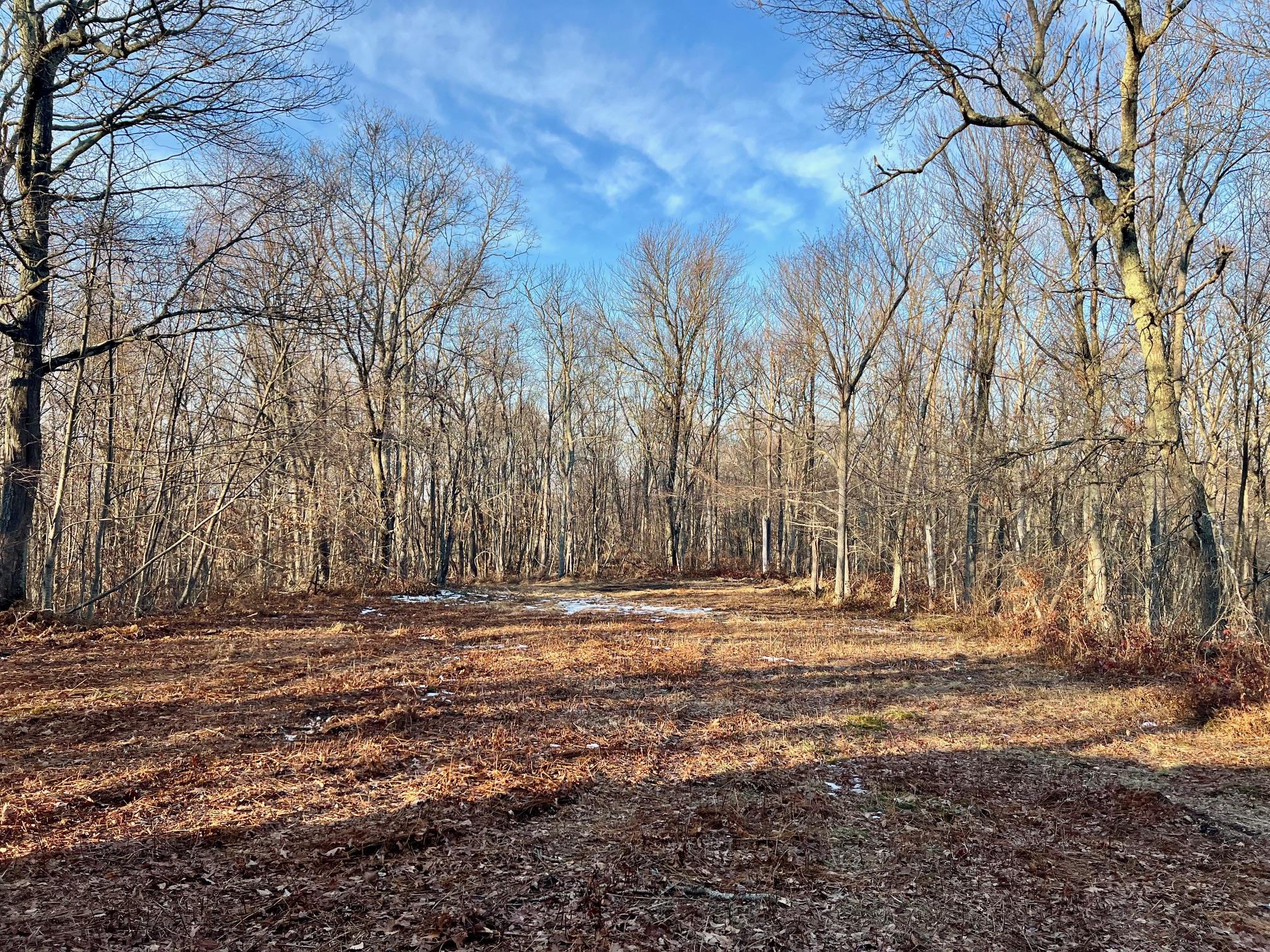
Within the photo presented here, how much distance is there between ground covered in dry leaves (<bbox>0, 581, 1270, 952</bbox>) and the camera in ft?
9.37

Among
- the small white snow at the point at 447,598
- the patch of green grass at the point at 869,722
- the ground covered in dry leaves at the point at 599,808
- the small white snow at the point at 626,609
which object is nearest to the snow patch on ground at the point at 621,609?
the small white snow at the point at 626,609

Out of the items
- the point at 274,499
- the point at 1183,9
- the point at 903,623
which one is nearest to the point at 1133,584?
the point at 903,623

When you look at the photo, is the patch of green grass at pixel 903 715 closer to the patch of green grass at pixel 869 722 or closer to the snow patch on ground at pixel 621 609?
the patch of green grass at pixel 869 722

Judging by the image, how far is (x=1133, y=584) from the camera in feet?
34.5

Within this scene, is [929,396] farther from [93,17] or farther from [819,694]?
[93,17]

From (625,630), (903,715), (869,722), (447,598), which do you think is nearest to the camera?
(869,722)

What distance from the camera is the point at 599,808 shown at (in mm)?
4137

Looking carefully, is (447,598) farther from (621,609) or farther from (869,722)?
(869,722)

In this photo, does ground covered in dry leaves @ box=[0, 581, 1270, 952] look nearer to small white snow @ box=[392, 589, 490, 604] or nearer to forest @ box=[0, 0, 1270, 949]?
forest @ box=[0, 0, 1270, 949]

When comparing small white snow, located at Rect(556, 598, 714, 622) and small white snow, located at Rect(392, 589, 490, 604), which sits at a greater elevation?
small white snow, located at Rect(392, 589, 490, 604)

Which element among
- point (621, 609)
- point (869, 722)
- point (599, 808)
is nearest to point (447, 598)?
point (621, 609)

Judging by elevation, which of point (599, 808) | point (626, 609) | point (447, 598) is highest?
point (599, 808)

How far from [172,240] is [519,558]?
21.7 metres

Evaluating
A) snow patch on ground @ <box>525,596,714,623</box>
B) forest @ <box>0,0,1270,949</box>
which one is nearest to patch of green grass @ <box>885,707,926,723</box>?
forest @ <box>0,0,1270,949</box>
